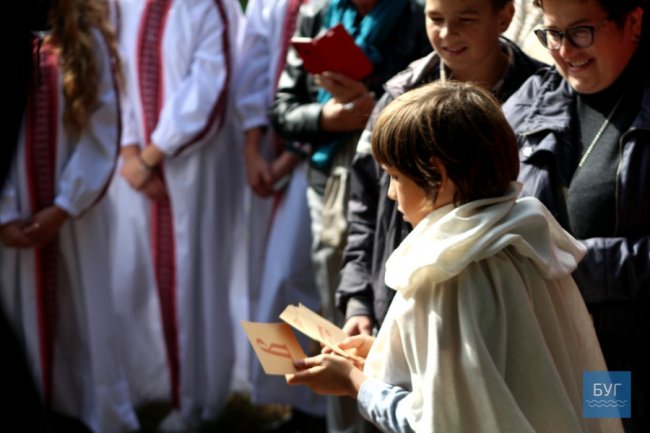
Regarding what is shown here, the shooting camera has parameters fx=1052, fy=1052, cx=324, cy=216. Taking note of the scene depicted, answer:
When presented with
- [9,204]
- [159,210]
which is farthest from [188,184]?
[9,204]

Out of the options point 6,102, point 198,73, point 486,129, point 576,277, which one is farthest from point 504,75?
point 198,73

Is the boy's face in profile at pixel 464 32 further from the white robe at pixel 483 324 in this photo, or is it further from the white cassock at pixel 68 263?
the white cassock at pixel 68 263

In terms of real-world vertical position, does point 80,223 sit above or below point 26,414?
below

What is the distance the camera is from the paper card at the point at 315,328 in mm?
2516

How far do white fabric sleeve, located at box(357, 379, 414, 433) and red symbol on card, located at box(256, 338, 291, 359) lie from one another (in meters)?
0.28

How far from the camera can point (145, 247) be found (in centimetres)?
500

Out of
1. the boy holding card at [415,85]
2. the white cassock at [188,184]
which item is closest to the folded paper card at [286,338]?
the boy holding card at [415,85]

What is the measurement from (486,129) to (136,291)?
10.7 feet

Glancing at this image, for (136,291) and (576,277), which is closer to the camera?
(576,277)

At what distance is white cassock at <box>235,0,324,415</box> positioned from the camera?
4.49 meters

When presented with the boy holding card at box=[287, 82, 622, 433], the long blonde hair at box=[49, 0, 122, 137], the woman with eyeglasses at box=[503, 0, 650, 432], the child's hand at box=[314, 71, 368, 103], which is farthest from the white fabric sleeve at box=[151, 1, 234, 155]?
the boy holding card at box=[287, 82, 622, 433]

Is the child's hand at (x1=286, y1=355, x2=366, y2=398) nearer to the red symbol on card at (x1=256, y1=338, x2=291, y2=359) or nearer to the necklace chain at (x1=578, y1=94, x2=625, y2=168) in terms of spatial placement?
the red symbol on card at (x1=256, y1=338, x2=291, y2=359)

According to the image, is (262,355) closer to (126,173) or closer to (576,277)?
(576,277)

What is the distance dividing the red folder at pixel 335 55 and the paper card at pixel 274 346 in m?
1.22
